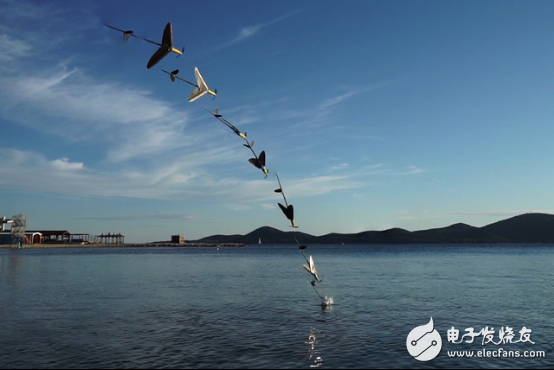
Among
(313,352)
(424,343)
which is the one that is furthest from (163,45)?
(424,343)

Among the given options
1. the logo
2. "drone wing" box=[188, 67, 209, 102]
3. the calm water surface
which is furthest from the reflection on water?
"drone wing" box=[188, 67, 209, 102]

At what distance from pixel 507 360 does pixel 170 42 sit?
15.6 metres

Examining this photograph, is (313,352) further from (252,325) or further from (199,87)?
(199,87)

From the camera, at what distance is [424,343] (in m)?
17.9

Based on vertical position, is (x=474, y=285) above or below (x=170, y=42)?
below

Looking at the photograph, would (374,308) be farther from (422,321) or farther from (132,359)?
(132,359)

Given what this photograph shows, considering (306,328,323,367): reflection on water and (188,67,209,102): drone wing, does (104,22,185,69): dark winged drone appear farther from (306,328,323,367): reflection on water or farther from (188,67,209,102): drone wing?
(306,328,323,367): reflection on water

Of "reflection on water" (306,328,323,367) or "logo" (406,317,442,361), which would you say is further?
"logo" (406,317,442,361)

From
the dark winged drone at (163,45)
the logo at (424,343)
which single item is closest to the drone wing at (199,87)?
the dark winged drone at (163,45)

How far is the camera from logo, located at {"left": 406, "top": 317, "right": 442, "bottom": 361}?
16.0 m

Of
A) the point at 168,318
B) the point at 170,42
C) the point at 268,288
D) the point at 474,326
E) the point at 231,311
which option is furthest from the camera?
the point at 268,288

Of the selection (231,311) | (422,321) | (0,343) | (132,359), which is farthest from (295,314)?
(0,343)

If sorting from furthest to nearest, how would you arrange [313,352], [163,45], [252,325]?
[252,325], [313,352], [163,45]

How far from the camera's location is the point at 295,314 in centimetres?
2458
